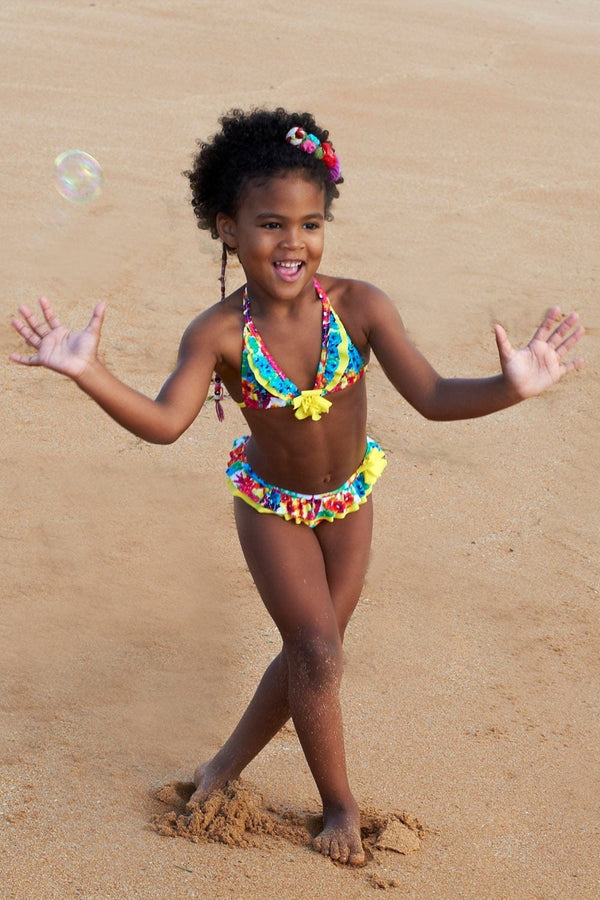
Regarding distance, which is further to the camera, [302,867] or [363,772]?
[363,772]

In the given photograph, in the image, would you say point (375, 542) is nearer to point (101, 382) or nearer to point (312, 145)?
point (312, 145)

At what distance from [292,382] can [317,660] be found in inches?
27.1

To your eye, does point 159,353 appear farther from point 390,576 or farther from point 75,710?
point 75,710

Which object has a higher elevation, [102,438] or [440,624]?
[102,438]

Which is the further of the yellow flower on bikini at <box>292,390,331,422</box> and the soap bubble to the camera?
the soap bubble

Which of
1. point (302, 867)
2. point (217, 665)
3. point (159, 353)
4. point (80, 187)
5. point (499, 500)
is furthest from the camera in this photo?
point (159, 353)

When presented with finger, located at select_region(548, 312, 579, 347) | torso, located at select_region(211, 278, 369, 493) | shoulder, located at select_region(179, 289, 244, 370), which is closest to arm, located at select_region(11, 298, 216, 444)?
shoulder, located at select_region(179, 289, 244, 370)

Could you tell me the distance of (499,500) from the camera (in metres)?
4.70

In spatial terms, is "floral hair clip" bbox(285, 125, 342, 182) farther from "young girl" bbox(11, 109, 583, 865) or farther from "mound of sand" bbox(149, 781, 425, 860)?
"mound of sand" bbox(149, 781, 425, 860)

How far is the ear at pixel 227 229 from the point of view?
2.99 metres

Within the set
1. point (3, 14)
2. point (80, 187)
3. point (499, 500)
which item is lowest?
point (499, 500)

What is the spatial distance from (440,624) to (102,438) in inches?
69.6

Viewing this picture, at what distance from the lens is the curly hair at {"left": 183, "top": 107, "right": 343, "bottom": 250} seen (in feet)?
9.47

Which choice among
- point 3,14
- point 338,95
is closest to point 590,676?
point 338,95
